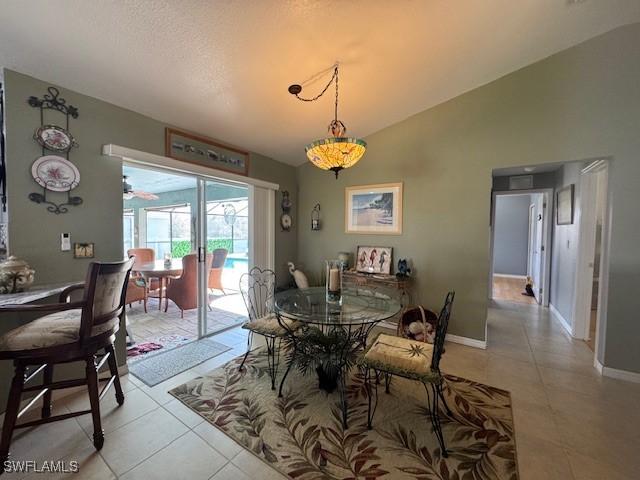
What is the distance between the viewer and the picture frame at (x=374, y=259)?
11.7 feet

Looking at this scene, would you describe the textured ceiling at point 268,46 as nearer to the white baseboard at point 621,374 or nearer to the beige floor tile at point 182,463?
the beige floor tile at point 182,463

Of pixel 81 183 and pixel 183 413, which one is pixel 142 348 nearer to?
pixel 183 413

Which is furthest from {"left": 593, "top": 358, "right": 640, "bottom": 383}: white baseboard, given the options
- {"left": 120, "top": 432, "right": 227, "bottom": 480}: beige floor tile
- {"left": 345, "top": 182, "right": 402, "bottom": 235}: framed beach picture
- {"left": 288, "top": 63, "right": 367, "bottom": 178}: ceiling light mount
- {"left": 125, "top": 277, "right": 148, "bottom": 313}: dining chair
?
{"left": 125, "top": 277, "right": 148, "bottom": 313}: dining chair

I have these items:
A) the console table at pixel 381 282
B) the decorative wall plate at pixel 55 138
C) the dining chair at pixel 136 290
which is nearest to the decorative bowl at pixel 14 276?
the decorative wall plate at pixel 55 138

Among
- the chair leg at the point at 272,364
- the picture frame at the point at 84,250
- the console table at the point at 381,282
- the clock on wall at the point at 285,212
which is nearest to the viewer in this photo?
the picture frame at the point at 84,250

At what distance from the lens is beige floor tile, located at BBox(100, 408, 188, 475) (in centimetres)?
150

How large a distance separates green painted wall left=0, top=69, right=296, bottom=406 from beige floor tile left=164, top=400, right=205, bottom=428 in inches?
32.5

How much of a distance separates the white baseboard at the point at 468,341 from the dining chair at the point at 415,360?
1.39 metres

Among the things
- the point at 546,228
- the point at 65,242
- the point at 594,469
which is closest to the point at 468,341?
the point at 594,469

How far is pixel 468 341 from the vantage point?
3.08 metres

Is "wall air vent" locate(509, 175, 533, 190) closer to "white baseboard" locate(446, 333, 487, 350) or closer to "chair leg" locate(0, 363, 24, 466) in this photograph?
"white baseboard" locate(446, 333, 487, 350)

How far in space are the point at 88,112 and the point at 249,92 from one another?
1334 millimetres

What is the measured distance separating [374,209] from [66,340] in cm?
332

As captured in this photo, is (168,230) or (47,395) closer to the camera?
(47,395)
